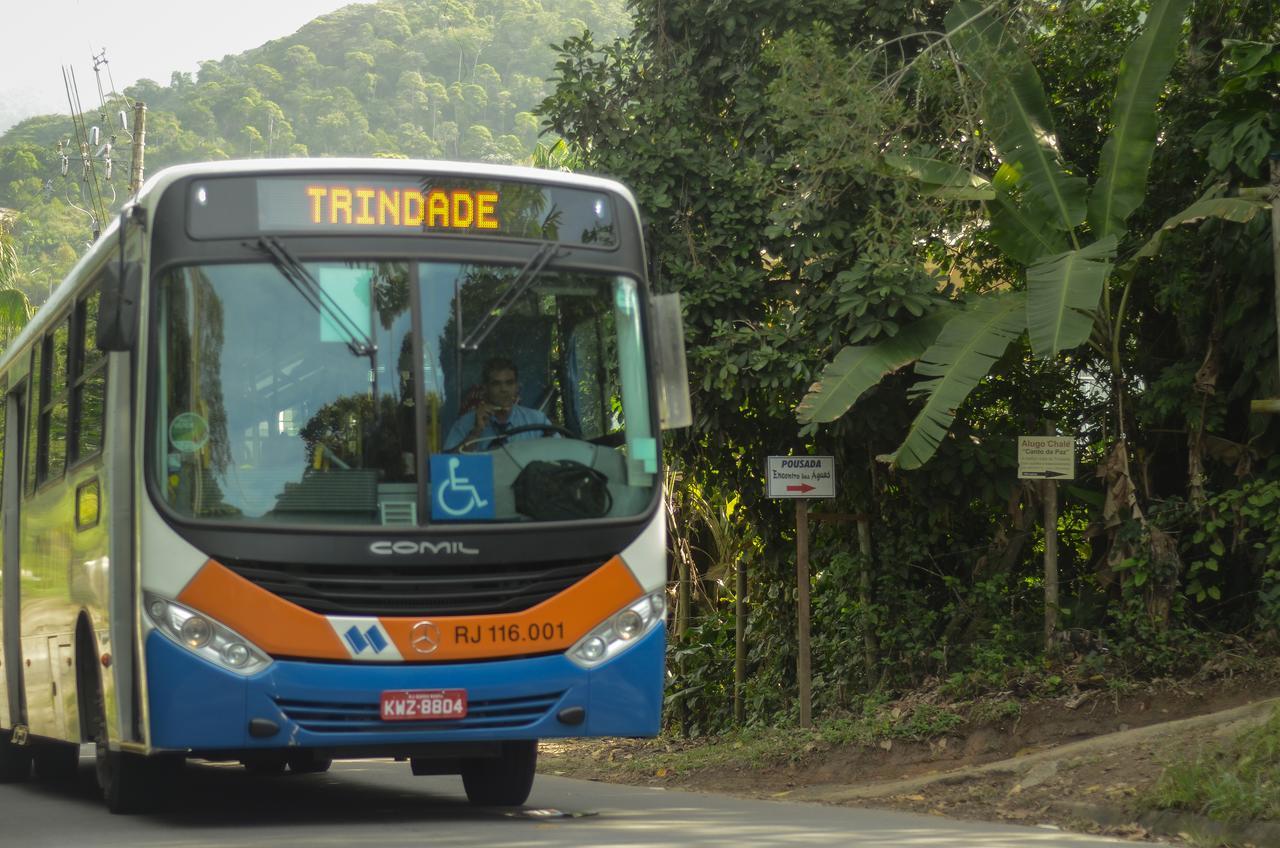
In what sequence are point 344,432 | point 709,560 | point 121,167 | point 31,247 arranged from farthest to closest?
1. point 31,247
2. point 121,167
3. point 709,560
4. point 344,432

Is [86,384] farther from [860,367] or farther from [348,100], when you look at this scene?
[348,100]

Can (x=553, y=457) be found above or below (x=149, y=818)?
above

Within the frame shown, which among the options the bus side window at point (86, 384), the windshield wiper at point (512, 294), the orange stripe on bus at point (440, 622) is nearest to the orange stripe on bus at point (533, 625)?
the orange stripe on bus at point (440, 622)

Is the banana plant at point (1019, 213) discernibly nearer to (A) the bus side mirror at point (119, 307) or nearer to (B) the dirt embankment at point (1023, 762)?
(B) the dirt embankment at point (1023, 762)

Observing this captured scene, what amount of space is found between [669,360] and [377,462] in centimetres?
162

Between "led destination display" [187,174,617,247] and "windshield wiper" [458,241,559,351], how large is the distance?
0.11m

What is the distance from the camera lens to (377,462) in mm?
8133

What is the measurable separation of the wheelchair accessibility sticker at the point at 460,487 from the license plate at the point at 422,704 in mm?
801

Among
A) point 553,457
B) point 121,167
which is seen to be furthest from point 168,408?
point 121,167

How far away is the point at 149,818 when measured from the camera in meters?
9.44

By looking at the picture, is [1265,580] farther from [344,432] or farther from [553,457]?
[344,432]

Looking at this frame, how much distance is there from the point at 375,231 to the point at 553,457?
138 centimetres

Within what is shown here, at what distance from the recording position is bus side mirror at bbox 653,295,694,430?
8797 millimetres

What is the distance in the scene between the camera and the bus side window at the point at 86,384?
9.00 m
